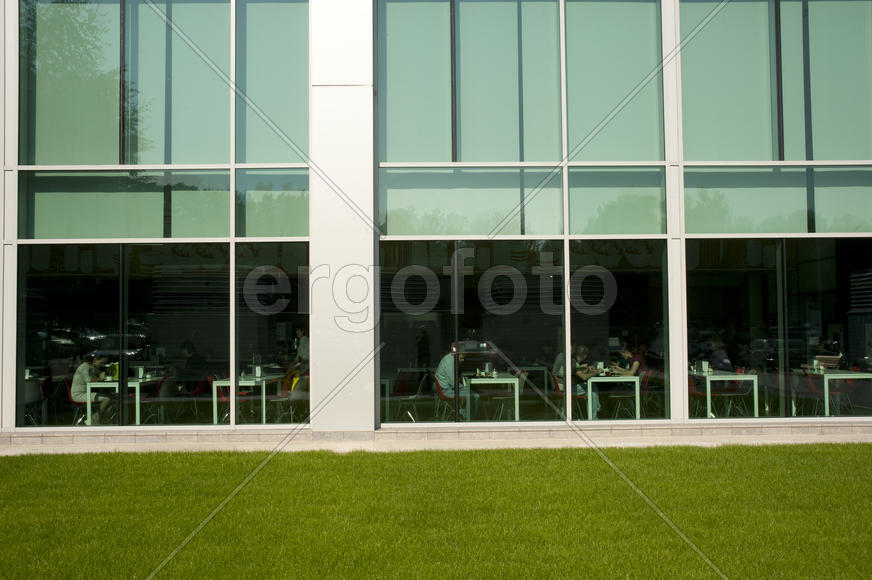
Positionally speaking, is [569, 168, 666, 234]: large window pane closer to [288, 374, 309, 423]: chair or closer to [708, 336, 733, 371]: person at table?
[708, 336, 733, 371]: person at table

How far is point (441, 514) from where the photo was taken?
22.5 feet

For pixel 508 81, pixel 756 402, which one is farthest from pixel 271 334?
pixel 756 402

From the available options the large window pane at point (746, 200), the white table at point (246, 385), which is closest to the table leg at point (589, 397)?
the large window pane at point (746, 200)

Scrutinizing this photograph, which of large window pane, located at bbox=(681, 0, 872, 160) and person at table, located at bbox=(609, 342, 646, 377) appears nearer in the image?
person at table, located at bbox=(609, 342, 646, 377)

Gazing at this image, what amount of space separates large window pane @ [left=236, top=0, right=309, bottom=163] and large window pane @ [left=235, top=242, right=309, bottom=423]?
5.11ft

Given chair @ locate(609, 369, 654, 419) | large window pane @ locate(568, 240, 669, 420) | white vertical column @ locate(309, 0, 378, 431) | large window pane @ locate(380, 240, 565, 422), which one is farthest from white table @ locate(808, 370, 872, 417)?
white vertical column @ locate(309, 0, 378, 431)

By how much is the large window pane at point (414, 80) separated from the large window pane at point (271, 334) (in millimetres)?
2326

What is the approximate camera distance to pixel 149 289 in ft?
37.3

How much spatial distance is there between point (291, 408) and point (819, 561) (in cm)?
769

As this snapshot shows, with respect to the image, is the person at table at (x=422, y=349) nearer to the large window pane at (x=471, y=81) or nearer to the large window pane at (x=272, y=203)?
the large window pane at (x=272, y=203)

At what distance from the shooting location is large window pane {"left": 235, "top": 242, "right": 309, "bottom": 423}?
11352 mm

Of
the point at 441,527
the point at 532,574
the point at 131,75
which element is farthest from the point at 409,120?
the point at 532,574

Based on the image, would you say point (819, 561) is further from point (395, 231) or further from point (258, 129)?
point (258, 129)

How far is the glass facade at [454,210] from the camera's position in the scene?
448 inches
